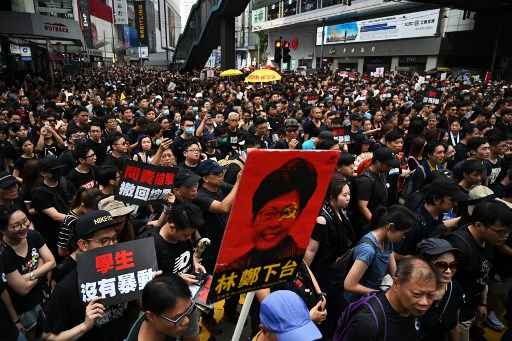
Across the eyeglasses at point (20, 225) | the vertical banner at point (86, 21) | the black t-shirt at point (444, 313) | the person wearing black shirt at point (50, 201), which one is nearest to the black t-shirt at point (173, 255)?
the eyeglasses at point (20, 225)

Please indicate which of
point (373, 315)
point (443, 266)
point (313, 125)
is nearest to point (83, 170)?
point (373, 315)

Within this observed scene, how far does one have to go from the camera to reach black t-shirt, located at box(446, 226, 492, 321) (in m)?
2.86

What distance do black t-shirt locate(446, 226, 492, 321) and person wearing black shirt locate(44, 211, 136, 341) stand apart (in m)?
2.43

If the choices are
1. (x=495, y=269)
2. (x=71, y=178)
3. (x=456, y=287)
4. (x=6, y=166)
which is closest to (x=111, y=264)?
(x=456, y=287)

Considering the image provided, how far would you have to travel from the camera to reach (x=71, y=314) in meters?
2.18

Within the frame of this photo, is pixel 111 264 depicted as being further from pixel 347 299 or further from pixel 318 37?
pixel 318 37

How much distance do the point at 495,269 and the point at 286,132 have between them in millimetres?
3707

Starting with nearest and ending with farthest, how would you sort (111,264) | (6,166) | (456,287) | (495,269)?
(111,264) < (456,287) < (495,269) < (6,166)

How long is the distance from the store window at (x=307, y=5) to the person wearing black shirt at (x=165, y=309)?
47627mm

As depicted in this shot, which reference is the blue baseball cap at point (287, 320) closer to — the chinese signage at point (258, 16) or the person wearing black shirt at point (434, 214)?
the person wearing black shirt at point (434, 214)

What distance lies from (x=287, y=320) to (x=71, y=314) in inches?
51.4

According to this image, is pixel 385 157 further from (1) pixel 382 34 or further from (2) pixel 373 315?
(1) pixel 382 34

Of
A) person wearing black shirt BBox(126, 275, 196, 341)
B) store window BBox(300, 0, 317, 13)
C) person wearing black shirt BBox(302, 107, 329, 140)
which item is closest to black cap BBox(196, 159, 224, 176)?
person wearing black shirt BBox(126, 275, 196, 341)

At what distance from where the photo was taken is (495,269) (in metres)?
3.70
